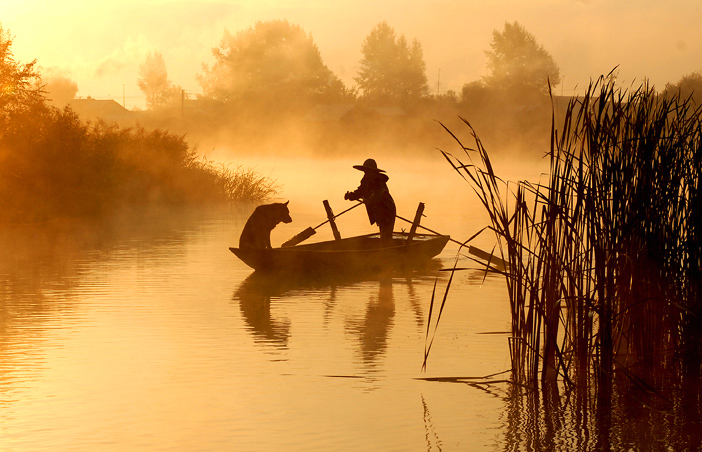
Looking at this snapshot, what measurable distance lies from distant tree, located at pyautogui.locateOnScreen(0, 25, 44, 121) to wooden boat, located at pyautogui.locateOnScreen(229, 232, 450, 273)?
1158 cm

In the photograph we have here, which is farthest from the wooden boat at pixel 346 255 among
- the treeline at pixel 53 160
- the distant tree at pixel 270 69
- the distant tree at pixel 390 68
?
the distant tree at pixel 390 68

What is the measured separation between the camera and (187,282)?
15906 mm

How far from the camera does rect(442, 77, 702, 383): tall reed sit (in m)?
7.75

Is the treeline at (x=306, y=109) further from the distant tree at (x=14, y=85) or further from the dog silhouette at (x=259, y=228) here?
the dog silhouette at (x=259, y=228)

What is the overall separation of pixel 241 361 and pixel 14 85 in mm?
18636

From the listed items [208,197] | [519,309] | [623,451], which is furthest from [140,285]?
[208,197]

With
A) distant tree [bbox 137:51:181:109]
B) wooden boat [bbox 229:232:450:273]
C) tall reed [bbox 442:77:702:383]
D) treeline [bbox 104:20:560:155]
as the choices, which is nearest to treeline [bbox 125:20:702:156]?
treeline [bbox 104:20:560:155]

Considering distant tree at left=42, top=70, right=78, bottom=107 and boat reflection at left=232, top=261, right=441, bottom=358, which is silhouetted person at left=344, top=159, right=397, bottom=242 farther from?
distant tree at left=42, top=70, right=78, bottom=107

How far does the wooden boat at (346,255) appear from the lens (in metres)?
15.6

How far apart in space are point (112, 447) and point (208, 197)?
27.6m

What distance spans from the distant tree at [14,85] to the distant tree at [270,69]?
6125 centimetres

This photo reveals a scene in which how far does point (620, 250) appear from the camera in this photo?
25.8 ft

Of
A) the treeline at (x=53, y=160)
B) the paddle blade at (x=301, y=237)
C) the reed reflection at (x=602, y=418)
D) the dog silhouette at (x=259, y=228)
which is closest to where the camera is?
the reed reflection at (x=602, y=418)

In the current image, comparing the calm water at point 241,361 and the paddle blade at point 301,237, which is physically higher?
the paddle blade at point 301,237
